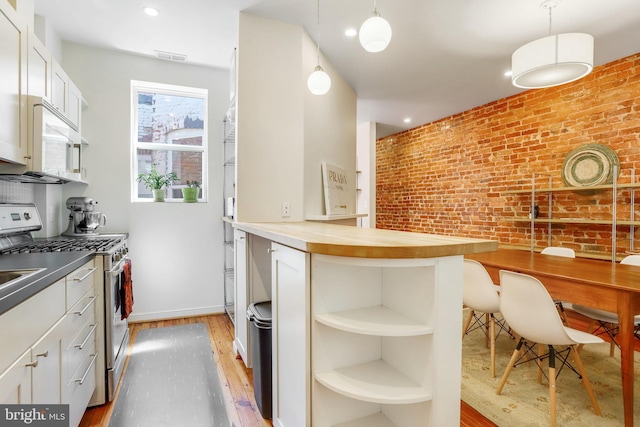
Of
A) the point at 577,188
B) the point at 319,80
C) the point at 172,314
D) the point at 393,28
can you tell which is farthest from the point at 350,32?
the point at 172,314

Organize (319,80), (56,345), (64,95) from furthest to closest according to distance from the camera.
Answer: (64,95) < (319,80) < (56,345)

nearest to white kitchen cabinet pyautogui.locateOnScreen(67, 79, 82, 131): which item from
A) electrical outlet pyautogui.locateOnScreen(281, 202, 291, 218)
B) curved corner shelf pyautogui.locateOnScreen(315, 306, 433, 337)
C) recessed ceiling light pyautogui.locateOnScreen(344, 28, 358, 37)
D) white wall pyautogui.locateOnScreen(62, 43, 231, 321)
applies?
white wall pyautogui.locateOnScreen(62, 43, 231, 321)

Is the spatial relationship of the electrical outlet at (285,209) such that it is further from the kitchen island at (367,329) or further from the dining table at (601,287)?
the dining table at (601,287)

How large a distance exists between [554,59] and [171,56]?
338 centimetres

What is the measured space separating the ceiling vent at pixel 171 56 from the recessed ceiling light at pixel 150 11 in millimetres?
697

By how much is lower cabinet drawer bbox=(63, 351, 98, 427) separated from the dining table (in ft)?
7.81

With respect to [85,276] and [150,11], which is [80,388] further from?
[150,11]

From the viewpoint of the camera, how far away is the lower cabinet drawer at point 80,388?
1.59 meters

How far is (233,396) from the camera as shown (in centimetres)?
216

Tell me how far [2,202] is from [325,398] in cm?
239

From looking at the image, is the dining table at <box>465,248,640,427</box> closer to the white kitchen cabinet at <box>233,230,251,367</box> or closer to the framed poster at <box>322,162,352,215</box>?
the framed poster at <box>322,162,352,215</box>

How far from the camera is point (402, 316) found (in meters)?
1.45

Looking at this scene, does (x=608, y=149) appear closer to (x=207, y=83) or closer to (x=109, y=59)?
(x=207, y=83)

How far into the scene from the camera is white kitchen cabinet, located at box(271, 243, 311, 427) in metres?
1.39
